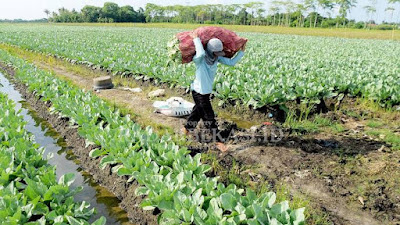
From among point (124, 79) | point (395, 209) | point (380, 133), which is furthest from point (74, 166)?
point (124, 79)

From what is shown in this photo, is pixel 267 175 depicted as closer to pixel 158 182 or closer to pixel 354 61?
pixel 158 182

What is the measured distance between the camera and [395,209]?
322 cm

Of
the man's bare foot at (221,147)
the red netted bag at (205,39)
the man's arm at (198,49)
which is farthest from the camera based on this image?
the man's bare foot at (221,147)

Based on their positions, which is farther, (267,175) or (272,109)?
(272,109)

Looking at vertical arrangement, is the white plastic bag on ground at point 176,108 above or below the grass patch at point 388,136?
above

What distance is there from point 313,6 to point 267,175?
70518mm

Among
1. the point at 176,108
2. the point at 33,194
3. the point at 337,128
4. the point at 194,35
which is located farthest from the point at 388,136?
the point at 33,194

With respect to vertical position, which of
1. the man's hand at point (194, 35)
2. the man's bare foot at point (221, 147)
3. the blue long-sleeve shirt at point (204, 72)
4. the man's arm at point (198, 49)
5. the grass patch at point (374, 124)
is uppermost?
the man's hand at point (194, 35)

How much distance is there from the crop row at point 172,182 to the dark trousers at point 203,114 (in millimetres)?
846

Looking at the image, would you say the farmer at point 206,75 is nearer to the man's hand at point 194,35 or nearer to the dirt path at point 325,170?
the man's hand at point 194,35

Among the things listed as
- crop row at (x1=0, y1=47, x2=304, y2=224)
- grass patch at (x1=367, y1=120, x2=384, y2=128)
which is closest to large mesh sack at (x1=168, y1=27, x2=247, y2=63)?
crop row at (x1=0, y1=47, x2=304, y2=224)

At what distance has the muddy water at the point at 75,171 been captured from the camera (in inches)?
136

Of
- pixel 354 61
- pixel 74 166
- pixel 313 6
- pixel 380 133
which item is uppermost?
pixel 313 6

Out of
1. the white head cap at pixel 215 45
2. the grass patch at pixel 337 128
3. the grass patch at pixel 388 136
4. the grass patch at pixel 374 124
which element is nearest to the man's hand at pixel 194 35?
the white head cap at pixel 215 45
